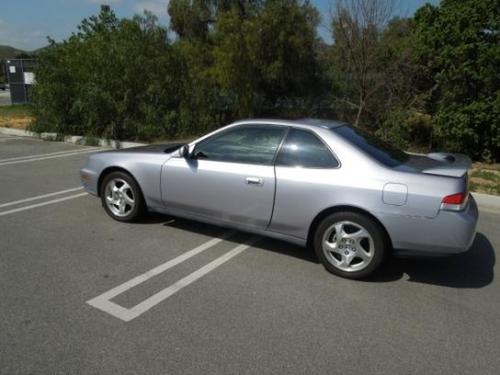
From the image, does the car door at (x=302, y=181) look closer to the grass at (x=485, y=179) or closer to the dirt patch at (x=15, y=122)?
the grass at (x=485, y=179)

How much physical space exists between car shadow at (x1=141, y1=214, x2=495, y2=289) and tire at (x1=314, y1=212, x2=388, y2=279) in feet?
0.65

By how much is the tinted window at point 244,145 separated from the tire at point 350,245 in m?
0.89

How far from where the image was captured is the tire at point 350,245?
3703 mm

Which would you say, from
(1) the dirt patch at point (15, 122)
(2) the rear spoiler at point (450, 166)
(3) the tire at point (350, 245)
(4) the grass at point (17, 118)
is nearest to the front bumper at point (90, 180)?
(3) the tire at point (350, 245)

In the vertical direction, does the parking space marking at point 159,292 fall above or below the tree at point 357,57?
below

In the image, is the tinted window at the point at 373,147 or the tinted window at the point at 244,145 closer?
the tinted window at the point at 373,147

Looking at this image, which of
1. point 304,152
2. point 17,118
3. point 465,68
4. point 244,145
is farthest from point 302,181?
point 17,118

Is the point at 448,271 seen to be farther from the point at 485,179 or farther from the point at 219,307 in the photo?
the point at 485,179

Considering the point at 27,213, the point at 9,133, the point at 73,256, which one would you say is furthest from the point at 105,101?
the point at 73,256

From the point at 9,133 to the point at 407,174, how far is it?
14085 mm

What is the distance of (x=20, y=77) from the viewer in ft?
Answer: 73.7

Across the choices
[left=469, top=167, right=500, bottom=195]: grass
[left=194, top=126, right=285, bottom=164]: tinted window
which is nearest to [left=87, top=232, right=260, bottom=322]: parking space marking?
[left=194, top=126, right=285, bottom=164]: tinted window

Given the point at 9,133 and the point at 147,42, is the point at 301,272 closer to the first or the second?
the point at 147,42

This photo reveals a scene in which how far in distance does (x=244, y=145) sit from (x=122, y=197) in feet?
5.74
